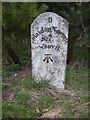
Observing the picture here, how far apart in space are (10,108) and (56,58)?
1.23 meters

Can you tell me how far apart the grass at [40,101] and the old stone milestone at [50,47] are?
0.55 feet

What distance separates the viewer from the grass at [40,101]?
4744 millimetres

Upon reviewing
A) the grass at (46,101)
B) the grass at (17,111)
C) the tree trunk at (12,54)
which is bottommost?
the grass at (17,111)

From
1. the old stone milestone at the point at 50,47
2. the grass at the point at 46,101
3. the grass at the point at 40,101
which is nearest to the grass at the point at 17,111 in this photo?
the grass at the point at 40,101

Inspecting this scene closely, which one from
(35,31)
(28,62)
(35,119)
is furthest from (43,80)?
(28,62)

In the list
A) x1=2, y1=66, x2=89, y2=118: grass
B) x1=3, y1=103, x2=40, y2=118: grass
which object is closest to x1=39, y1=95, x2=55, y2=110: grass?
x1=2, y1=66, x2=89, y2=118: grass

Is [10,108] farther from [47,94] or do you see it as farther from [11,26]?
[11,26]

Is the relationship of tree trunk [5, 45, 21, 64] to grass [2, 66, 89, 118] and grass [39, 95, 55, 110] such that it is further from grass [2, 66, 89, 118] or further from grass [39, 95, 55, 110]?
grass [39, 95, 55, 110]

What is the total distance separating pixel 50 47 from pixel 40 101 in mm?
956

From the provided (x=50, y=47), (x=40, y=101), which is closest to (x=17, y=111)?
(x=40, y=101)

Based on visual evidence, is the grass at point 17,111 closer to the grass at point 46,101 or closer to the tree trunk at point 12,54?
the grass at point 46,101

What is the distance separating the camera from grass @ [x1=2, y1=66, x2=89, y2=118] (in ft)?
15.6

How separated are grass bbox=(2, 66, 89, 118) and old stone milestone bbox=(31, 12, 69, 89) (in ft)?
0.55

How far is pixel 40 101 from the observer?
5.12 meters
